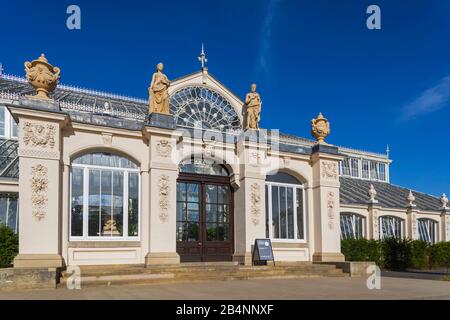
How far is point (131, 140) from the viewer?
49.1 ft

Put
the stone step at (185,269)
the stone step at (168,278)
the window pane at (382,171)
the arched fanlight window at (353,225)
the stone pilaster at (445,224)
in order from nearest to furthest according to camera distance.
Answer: the stone step at (168,278), the stone step at (185,269), the arched fanlight window at (353,225), the stone pilaster at (445,224), the window pane at (382,171)

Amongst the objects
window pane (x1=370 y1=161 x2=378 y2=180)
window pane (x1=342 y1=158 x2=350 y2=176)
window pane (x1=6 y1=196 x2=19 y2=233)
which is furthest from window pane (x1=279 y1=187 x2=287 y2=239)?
window pane (x1=370 y1=161 x2=378 y2=180)

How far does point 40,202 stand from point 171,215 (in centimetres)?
403

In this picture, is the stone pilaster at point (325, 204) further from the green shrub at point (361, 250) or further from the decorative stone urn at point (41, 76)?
the decorative stone urn at point (41, 76)

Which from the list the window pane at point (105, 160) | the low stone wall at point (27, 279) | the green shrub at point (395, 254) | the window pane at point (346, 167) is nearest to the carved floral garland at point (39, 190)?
the window pane at point (105, 160)

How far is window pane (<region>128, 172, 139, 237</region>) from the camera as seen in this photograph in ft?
48.5

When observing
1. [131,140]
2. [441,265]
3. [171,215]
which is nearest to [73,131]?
[131,140]

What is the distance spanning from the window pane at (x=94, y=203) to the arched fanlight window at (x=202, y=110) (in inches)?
250

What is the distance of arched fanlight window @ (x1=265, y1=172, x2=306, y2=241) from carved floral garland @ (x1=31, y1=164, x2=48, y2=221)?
26.4 ft

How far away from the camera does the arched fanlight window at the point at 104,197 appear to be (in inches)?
554

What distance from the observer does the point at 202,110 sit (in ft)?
69.0

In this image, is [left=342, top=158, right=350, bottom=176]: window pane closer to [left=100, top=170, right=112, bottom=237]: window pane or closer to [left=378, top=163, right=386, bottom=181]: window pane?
[left=378, top=163, right=386, bottom=181]: window pane
